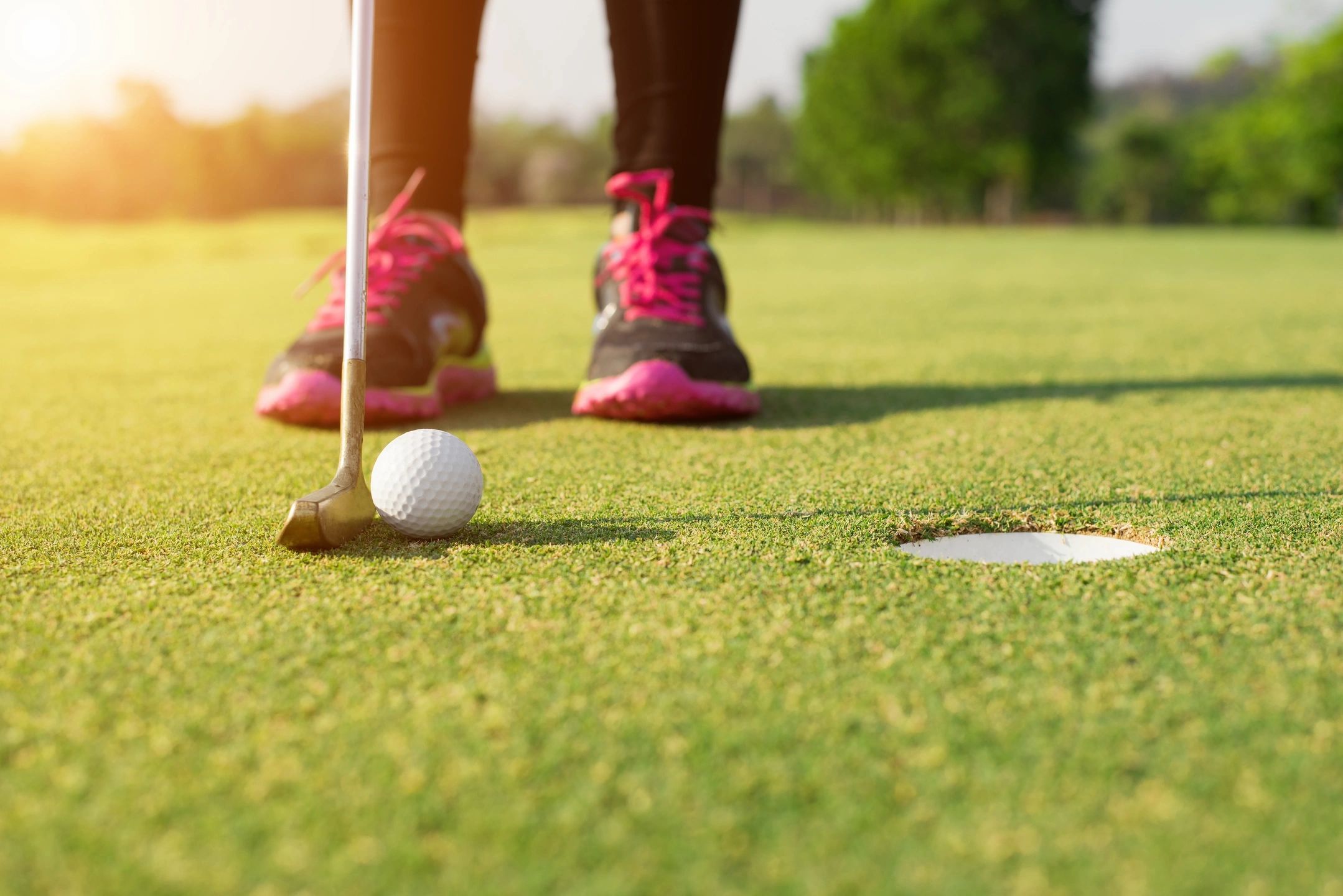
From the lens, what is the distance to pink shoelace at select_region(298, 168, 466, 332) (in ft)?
7.67

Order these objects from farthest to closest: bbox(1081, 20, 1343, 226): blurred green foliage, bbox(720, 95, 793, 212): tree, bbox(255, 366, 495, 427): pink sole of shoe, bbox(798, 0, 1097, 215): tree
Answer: bbox(720, 95, 793, 212): tree → bbox(798, 0, 1097, 215): tree → bbox(1081, 20, 1343, 226): blurred green foliage → bbox(255, 366, 495, 427): pink sole of shoe

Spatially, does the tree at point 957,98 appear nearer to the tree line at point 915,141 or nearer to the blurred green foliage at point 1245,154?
the tree line at point 915,141

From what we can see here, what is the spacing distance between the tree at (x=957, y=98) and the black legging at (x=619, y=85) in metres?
40.1

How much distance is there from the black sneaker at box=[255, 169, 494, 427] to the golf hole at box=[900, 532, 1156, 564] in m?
1.13

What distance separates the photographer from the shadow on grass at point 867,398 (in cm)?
245

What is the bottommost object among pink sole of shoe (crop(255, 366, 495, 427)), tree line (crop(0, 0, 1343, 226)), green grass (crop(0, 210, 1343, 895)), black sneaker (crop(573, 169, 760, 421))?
green grass (crop(0, 210, 1343, 895))

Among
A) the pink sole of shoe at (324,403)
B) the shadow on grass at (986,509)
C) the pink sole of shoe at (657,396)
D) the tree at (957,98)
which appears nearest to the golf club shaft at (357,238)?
the shadow on grass at (986,509)

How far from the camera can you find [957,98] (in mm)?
40188

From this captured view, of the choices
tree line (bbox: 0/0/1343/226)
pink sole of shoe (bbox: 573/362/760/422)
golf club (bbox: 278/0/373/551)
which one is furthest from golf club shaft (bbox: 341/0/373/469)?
tree line (bbox: 0/0/1343/226)

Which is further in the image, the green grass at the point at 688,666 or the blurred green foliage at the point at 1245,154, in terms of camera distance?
the blurred green foliage at the point at 1245,154

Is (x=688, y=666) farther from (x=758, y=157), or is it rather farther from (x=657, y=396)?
(x=758, y=157)

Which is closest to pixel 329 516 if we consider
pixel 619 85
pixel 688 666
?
pixel 688 666

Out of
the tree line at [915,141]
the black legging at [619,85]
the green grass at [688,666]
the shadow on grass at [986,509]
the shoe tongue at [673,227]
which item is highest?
the tree line at [915,141]

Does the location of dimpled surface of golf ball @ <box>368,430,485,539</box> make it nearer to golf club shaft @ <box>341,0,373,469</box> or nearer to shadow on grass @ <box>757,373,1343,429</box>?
golf club shaft @ <box>341,0,373,469</box>
